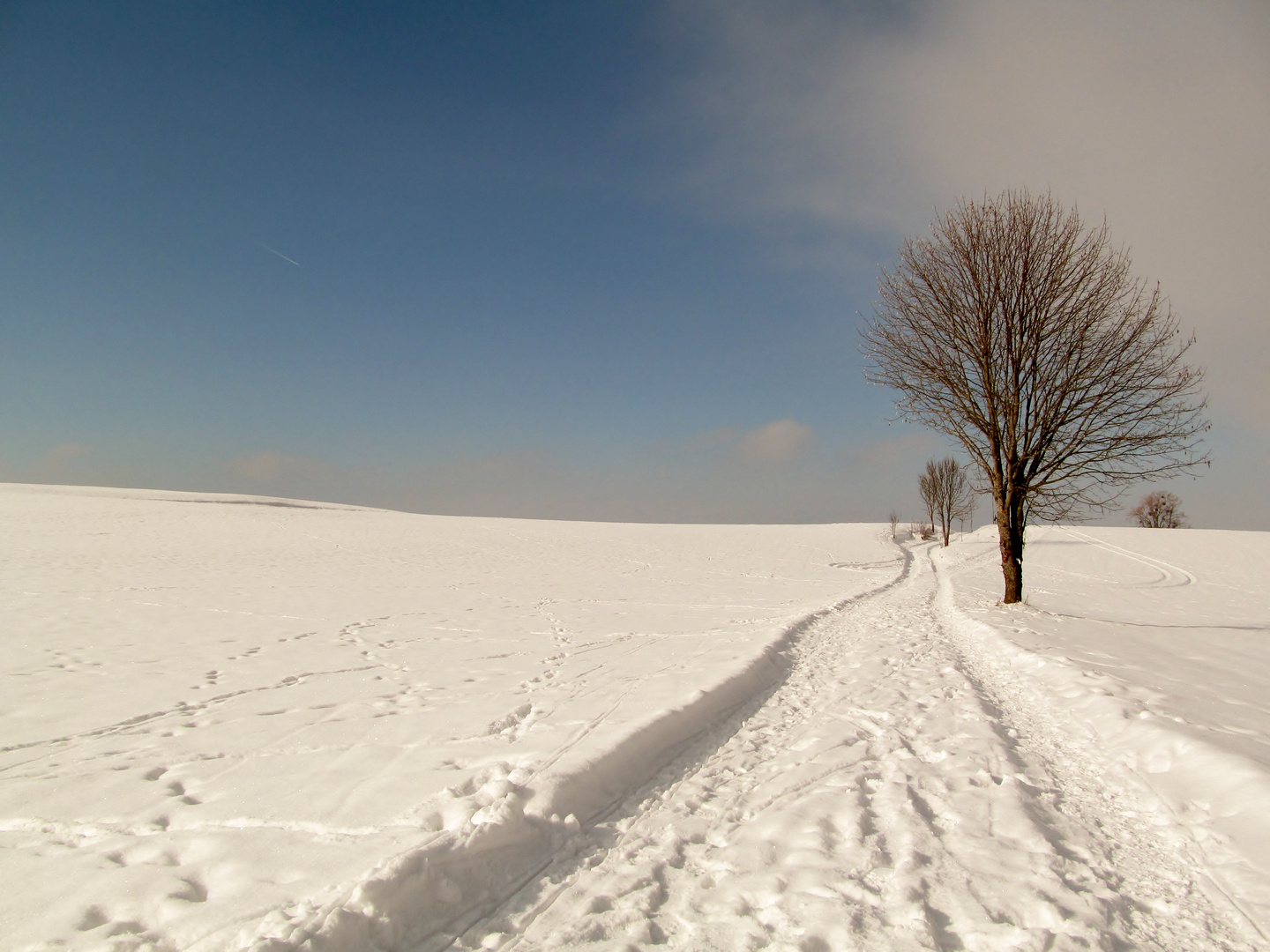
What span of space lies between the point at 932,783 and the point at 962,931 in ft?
5.52

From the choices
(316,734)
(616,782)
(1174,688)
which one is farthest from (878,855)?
(1174,688)

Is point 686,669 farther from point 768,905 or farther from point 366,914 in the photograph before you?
point 366,914

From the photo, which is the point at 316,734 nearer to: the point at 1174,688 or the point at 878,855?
the point at 878,855

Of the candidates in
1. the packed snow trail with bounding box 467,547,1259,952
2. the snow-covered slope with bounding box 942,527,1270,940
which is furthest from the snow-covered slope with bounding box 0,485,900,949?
the snow-covered slope with bounding box 942,527,1270,940

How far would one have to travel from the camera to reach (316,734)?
500cm

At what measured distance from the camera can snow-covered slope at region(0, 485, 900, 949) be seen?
280cm

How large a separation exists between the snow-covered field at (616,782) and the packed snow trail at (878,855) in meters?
0.02

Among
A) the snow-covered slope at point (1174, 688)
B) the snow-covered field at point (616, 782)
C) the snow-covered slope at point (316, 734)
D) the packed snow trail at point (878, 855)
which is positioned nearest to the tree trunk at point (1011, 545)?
the snow-covered slope at point (1174, 688)

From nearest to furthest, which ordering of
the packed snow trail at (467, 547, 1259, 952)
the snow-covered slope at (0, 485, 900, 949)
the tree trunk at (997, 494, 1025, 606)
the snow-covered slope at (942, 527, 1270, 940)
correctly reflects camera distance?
the packed snow trail at (467, 547, 1259, 952) → the snow-covered slope at (0, 485, 900, 949) → the snow-covered slope at (942, 527, 1270, 940) → the tree trunk at (997, 494, 1025, 606)

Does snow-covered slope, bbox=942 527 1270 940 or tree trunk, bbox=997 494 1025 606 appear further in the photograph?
tree trunk, bbox=997 494 1025 606

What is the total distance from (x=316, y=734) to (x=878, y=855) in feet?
13.7

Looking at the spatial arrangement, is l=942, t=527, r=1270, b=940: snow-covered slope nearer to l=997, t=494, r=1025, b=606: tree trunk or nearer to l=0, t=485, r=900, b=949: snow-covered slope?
l=997, t=494, r=1025, b=606: tree trunk

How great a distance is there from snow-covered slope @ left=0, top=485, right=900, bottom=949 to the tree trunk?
4478 millimetres

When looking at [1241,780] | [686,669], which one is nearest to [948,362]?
[686,669]
